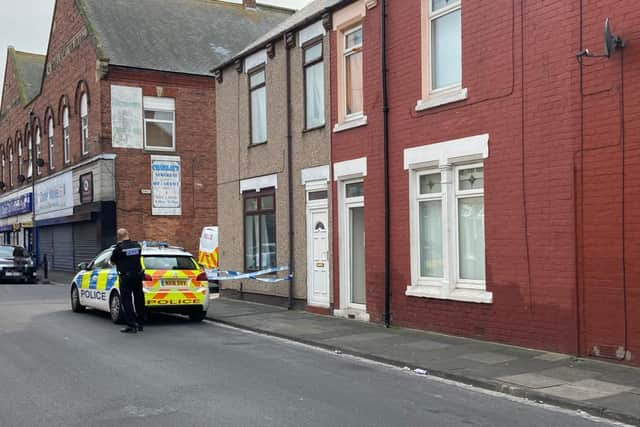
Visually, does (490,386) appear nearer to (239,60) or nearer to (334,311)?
(334,311)

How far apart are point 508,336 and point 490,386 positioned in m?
2.53

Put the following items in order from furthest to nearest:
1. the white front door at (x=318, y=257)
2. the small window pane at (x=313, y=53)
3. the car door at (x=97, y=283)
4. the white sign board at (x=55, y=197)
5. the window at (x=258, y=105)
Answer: the white sign board at (x=55, y=197), the window at (x=258, y=105), the small window pane at (x=313, y=53), the white front door at (x=318, y=257), the car door at (x=97, y=283)

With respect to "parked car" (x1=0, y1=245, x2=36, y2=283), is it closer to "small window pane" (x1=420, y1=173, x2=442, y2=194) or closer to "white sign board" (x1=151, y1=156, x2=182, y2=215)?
"white sign board" (x1=151, y1=156, x2=182, y2=215)

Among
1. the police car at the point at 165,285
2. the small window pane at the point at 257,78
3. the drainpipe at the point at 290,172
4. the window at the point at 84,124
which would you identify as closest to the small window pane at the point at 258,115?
the small window pane at the point at 257,78

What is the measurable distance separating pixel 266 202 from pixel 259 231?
0.83m

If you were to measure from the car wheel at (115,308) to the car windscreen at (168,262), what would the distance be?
0.87 meters

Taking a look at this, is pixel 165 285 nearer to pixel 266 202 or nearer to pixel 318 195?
pixel 318 195

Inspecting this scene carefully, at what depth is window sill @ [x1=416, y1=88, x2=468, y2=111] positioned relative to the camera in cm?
1148

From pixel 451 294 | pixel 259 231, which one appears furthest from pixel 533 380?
pixel 259 231

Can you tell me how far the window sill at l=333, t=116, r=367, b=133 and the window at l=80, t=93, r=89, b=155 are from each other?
1839cm

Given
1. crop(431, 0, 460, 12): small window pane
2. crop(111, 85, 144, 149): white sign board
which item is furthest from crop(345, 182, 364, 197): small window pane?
crop(111, 85, 144, 149): white sign board

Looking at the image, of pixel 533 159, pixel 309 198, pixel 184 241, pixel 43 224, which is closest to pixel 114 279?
pixel 309 198

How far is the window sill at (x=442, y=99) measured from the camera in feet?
37.7

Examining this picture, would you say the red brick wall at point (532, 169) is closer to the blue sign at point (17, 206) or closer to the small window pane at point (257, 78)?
the small window pane at point (257, 78)
